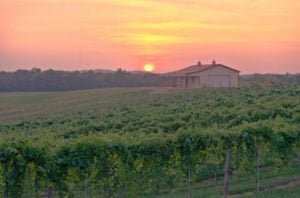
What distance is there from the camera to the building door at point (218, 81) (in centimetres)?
9944

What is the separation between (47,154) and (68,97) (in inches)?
3571

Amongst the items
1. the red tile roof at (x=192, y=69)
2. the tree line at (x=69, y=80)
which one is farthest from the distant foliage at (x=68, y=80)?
the red tile roof at (x=192, y=69)

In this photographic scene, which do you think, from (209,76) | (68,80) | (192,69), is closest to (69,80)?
(68,80)

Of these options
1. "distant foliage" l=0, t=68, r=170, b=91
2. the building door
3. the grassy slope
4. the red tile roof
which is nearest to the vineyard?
the grassy slope

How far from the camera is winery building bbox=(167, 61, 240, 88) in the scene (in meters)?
99.4

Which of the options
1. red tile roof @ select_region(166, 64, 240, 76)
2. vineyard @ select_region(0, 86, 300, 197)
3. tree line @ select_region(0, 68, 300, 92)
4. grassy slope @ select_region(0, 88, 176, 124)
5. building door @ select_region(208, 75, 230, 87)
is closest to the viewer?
vineyard @ select_region(0, 86, 300, 197)

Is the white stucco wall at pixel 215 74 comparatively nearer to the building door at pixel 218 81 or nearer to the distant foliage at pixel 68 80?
the building door at pixel 218 81

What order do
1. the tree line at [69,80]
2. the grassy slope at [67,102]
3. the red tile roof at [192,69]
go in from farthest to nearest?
the tree line at [69,80], the red tile roof at [192,69], the grassy slope at [67,102]

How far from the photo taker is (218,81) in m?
99.9

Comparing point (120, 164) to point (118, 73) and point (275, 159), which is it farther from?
point (118, 73)

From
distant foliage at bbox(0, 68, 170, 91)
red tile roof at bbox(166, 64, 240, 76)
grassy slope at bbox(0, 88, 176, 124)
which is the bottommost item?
grassy slope at bbox(0, 88, 176, 124)

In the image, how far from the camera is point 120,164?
70.4 ft

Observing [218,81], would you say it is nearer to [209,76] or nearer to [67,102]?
[209,76]

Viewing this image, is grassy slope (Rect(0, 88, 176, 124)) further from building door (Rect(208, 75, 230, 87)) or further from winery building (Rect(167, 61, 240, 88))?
building door (Rect(208, 75, 230, 87))
